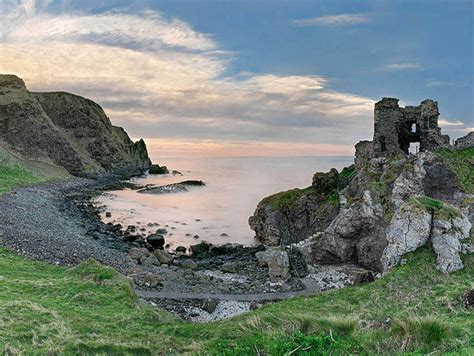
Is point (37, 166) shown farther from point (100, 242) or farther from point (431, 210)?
point (431, 210)

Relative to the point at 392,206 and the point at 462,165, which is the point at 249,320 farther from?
the point at 462,165

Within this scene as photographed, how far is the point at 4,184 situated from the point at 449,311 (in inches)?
2432

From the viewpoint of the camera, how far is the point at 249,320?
10.1 meters

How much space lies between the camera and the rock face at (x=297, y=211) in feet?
128

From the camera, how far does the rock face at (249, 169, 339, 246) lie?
3916 cm

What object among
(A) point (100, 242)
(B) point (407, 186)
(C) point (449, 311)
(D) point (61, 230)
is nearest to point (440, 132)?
(B) point (407, 186)

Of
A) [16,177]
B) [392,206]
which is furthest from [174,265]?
[16,177]

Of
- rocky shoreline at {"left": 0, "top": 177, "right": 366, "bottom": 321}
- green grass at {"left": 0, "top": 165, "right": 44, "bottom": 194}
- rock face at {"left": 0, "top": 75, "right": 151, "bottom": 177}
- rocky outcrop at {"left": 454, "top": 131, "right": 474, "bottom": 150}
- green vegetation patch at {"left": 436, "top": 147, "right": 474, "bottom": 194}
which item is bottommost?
rocky shoreline at {"left": 0, "top": 177, "right": 366, "bottom": 321}

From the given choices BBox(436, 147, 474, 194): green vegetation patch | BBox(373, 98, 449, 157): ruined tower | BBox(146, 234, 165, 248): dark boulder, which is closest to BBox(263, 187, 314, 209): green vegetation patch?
BBox(373, 98, 449, 157): ruined tower

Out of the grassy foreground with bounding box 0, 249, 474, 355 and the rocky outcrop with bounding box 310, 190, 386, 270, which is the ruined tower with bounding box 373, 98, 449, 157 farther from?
the grassy foreground with bounding box 0, 249, 474, 355

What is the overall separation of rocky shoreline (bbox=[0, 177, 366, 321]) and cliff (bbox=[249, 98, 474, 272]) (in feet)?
7.99

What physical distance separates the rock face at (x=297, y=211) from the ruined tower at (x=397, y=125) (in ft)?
19.4

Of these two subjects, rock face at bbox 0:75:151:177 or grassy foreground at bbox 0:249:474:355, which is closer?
grassy foreground at bbox 0:249:474:355

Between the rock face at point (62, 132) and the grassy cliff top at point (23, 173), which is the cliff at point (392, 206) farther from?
the rock face at point (62, 132)
